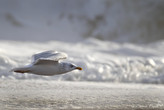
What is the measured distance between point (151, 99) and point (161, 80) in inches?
93.2

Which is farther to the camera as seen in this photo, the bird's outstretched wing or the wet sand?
the bird's outstretched wing

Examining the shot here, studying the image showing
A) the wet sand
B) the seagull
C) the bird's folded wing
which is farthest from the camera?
the seagull

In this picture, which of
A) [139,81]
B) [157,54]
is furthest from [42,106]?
[157,54]

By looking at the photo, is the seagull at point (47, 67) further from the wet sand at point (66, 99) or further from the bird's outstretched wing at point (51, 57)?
the wet sand at point (66, 99)

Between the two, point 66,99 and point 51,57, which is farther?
point 51,57

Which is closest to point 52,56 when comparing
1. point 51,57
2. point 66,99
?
point 51,57

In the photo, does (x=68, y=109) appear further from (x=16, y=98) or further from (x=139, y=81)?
(x=139, y=81)

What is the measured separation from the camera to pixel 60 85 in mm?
4500

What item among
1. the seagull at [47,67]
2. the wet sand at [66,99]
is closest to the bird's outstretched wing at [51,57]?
the seagull at [47,67]

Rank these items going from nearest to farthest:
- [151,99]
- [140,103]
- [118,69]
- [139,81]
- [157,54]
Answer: [140,103]
[151,99]
[139,81]
[118,69]
[157,54]

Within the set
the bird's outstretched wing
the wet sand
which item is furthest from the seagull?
the wet sand

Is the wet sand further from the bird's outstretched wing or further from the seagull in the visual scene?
the bird's outstretched wing

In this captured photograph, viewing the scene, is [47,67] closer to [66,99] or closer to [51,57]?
[51,57]

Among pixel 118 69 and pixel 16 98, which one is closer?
pixel 16 98
